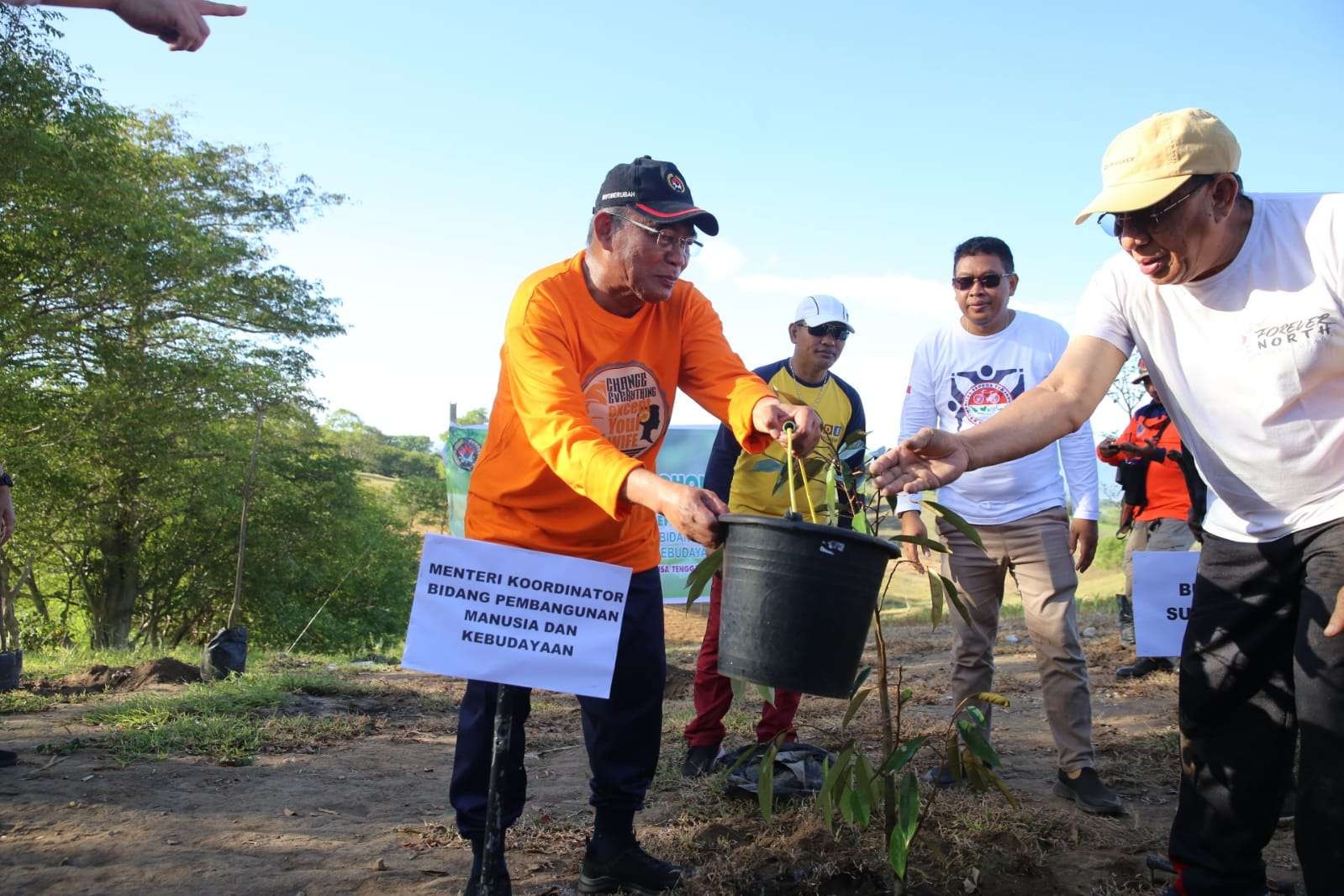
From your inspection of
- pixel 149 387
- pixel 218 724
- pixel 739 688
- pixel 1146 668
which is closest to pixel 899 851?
pixel 739 688

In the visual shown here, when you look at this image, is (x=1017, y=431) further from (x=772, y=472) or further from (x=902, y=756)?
(x=772, y=472)

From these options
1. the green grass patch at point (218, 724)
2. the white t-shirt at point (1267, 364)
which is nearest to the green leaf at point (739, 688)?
the white t-shirt at point (1267, 364)

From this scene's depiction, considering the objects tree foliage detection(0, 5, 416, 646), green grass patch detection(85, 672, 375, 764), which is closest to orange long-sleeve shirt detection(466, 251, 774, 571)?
green grass patch detection(85, 672, 375, 764)

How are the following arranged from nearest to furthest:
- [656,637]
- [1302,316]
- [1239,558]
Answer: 1. [1302,316]
2. [1239,558]
3. [656,637]

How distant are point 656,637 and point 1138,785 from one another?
2.43 metres

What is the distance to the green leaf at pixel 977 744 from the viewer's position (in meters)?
2.37

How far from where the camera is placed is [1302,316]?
2328mm

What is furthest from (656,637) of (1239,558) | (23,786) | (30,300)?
(30,300)

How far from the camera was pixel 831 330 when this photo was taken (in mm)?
4934

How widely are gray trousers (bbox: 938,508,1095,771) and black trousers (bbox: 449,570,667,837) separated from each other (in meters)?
1.35

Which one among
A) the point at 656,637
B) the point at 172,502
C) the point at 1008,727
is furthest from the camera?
the point at 172,502

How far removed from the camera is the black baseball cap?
2.83 m

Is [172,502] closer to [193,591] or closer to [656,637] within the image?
[193,591]

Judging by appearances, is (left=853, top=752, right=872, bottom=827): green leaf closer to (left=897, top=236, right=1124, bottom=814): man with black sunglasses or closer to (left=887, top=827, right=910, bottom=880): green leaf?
(left=887, top=827, right=910, bottom=880): green leaf
